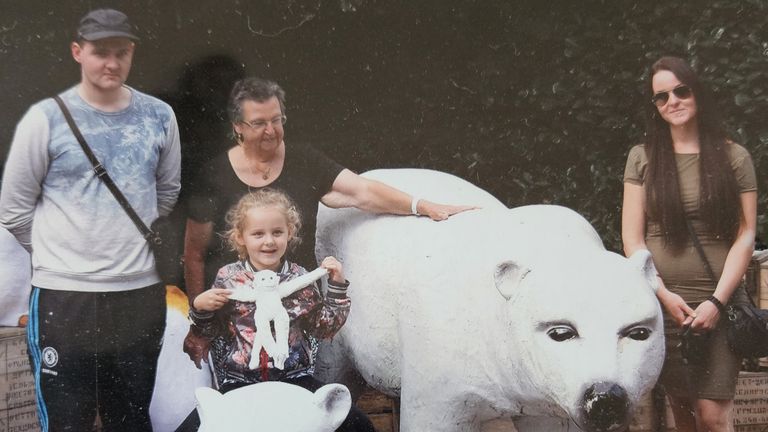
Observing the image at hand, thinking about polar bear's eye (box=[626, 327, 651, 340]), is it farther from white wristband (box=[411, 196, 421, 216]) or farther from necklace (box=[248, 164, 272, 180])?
necklace (box=[248, 164, 272, 180])

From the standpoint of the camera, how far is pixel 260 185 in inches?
161

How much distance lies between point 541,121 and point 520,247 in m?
→ 0.87

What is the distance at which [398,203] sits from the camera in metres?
4.08

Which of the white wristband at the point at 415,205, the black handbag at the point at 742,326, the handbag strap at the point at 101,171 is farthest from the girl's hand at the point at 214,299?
the black handbag at the point at 742,326

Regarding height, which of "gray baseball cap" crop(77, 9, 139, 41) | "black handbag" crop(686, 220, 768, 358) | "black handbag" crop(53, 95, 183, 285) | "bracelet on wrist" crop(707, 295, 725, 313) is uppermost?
"gray baseball cap" crop(77, 9, 139, 41)

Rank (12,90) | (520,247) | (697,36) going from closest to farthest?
(520,247) < (12,90) < (697,36)

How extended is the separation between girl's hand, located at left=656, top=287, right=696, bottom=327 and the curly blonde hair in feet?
4.94

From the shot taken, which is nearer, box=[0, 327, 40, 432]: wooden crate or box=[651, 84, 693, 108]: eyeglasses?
box=[0, 327, 40, 432]: wooden crate

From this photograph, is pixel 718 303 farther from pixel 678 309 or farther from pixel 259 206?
pixel 259 206

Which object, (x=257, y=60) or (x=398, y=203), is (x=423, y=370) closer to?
(x=398, y=203)

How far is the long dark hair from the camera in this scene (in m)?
4.15

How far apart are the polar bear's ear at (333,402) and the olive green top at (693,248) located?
142 centimetres

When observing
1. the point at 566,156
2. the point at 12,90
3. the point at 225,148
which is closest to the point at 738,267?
the point at 566,156

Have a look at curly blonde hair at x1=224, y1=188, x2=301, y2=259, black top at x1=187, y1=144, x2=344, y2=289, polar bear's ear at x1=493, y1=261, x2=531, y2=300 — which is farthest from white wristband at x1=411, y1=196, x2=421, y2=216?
polar bear's ear at x1=493, y1=261, x2=531, y2=300
